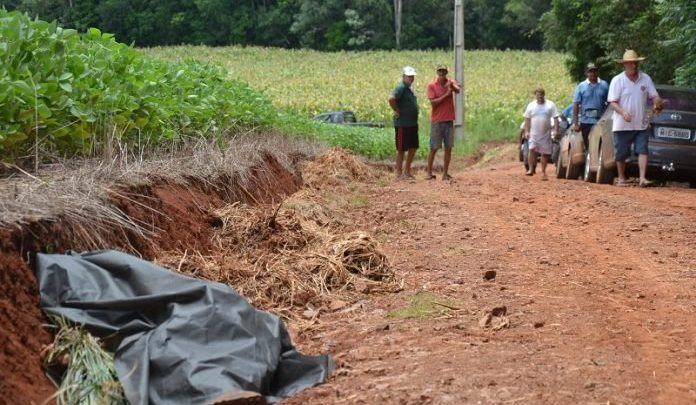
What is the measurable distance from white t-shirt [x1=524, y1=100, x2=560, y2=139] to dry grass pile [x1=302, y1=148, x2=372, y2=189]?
305 centimetres

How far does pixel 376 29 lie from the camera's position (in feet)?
303

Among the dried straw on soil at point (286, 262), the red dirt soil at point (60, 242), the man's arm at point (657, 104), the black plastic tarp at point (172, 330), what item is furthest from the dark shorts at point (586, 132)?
the black plastic tarp at point (172, 330)

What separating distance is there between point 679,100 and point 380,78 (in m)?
50.9

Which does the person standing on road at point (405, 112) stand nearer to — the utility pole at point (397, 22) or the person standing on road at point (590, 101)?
the person standing on road at point (590, 101)

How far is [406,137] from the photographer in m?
19.3

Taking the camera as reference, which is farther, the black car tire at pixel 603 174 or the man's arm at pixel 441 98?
the man's arm at pixel 441 98

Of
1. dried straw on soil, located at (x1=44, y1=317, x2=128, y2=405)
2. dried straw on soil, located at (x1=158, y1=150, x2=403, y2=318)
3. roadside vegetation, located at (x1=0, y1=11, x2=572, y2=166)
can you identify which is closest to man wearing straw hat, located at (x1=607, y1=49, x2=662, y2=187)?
roadside vegetation, located at (x1=0, y1=11, x2=572, y2=166)

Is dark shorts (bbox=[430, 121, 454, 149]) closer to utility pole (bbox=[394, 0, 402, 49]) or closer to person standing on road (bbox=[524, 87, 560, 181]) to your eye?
person standing on road (bbox=[524, 87, 560, 181])

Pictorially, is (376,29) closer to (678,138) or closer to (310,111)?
(310,111)

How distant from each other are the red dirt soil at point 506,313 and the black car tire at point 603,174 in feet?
14.5

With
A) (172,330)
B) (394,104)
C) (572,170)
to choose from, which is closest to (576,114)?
(572,170)

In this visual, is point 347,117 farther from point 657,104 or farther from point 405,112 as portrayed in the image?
point 657,104

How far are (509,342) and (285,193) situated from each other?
8030 millimetres

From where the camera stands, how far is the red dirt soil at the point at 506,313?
5.77m
